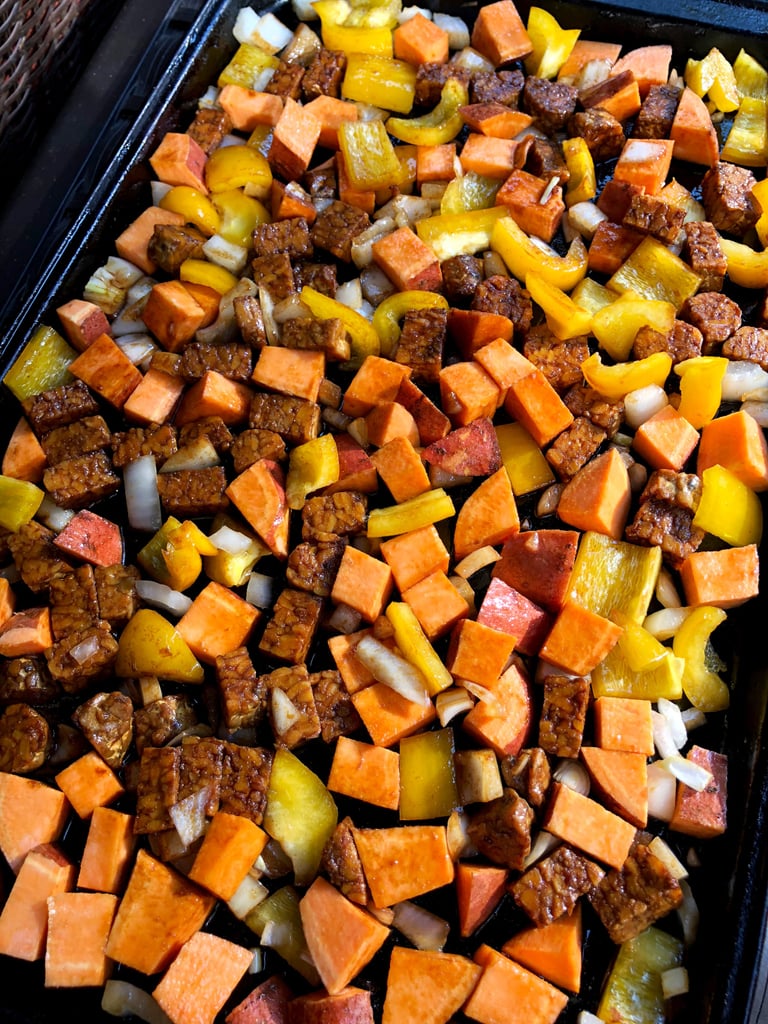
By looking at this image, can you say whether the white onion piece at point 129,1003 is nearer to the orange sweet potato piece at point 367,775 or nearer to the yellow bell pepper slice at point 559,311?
the orange sweet potato piece at point 367,775

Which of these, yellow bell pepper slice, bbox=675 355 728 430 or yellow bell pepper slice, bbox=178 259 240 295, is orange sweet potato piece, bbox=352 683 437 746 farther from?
yellow bell pepper slice, bbox=178 259 240 295

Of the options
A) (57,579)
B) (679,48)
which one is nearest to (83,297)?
(57,579)

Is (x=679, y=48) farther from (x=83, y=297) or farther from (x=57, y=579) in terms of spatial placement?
(x=57, y=579)

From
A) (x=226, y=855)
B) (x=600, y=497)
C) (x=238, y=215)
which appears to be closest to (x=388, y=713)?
(x=226, y=855)

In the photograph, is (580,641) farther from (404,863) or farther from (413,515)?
(404,863)

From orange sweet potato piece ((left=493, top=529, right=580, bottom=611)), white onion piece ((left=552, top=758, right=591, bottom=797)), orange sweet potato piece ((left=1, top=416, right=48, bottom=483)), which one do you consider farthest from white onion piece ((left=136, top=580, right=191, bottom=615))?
white onion piece ((left=552, top=758, right=591, bottom=797))

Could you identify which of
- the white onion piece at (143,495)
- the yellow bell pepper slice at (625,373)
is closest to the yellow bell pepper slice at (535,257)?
the yellow bell pepper slice at (625,373)
